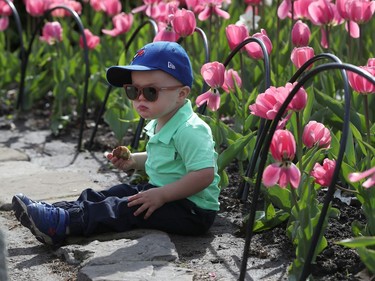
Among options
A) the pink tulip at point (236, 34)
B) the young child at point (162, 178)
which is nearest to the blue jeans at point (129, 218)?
the young child at point (162, 178)

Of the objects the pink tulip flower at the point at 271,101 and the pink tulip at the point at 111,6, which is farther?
the pink tulip at the point at 111,6

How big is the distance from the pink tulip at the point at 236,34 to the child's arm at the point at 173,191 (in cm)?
93

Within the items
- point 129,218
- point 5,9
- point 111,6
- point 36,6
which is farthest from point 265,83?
point 5,9

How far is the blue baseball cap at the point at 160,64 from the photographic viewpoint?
3385 mm

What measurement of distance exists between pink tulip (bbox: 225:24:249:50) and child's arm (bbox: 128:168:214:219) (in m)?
0.93

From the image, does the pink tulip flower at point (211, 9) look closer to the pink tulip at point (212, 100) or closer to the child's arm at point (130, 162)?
the pink tulip at point (212, 100)

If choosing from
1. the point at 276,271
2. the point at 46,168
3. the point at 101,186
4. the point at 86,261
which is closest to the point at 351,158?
the point at 276,271

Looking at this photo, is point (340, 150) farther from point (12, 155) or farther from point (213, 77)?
point (12, 155)

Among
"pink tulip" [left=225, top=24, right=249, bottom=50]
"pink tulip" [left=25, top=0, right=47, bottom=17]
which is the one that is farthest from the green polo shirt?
"pink tulip" [left=25, top=0, right=47, bottom=17]

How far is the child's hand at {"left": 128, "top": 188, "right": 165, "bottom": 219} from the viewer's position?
11.2 ft

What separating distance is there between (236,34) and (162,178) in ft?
2.94

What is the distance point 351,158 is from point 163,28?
1388mm

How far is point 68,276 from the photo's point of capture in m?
3.17

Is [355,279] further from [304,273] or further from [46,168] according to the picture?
[46,168]
